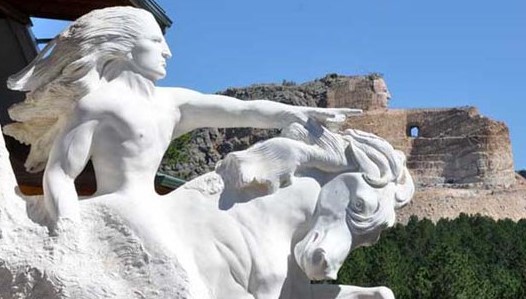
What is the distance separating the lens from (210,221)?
305cm

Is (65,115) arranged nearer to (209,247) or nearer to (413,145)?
(209,247)

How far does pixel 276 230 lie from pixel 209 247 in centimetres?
20

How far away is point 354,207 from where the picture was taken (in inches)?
123

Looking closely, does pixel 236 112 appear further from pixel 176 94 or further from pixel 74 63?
pixel 74 63

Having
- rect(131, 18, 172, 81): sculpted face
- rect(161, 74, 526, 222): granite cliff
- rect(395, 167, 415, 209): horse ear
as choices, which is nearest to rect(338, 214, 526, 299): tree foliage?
rect(395, 167, 415, 209): horse ear

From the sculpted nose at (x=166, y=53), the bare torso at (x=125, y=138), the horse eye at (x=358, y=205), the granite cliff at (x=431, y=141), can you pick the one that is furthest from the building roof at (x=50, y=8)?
the granite cliff at (x=431, y=141)

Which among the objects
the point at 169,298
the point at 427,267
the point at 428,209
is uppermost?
the point at 169,298

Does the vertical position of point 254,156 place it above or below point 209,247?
above

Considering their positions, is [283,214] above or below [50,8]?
below

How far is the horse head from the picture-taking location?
305 centimetres

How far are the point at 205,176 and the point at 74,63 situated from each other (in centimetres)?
49

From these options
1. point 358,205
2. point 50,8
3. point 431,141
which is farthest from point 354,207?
point 431,141

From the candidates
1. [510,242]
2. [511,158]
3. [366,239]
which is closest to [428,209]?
[511,158]

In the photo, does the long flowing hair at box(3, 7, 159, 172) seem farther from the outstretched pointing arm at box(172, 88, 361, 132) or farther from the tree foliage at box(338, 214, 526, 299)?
the tree foliage at box(338, 214, 526, 299)
